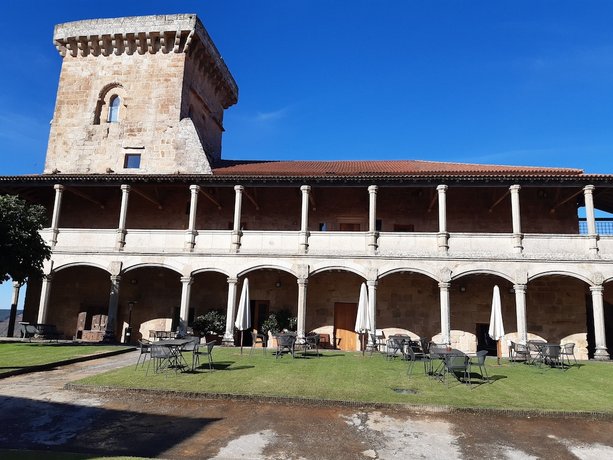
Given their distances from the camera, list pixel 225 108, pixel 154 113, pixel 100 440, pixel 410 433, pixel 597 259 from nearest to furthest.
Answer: pixel 100 440
pixel 410 433
pixel 597 259
pixel 154 113
pixel 225 108

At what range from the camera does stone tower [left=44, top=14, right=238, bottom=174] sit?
25.3 metres

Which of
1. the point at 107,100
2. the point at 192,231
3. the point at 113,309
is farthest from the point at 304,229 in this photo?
the point at 107,100

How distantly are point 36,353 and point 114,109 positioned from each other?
16.1 metres

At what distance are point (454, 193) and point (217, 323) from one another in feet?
41.7

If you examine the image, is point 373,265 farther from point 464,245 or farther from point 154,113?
point 154,113

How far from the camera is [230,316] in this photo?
64.1 ft

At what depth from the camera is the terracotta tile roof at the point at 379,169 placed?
19.4 metres

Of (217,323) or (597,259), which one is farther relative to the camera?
(217,323)

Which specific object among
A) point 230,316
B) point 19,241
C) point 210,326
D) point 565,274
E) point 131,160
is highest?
point 131,160

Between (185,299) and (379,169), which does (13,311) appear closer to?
(185,299)

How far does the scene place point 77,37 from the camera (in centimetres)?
2642

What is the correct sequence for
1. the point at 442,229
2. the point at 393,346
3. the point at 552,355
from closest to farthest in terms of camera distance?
1. the point at 552,355
2. the point at 393,346
3. the point at 442,229

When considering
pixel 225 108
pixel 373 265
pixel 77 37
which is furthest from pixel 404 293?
pixel 77 37

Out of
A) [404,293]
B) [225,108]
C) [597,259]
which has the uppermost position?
[225,108]
